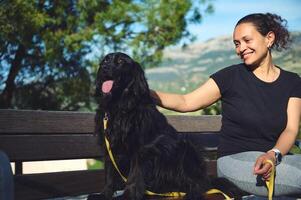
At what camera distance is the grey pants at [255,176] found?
3.21m

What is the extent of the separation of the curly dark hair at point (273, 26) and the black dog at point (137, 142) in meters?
0.88

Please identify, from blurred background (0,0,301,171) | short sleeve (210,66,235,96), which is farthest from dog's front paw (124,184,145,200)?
blurred background (0,0,301,171)

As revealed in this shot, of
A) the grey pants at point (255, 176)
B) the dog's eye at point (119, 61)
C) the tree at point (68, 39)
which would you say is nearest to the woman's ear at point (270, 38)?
the grey pants at point (255, 176)

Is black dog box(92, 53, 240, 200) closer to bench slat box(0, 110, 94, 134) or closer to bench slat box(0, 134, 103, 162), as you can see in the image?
bench slat box(0, 134, 103, 162)

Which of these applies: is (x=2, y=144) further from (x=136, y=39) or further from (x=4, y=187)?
(x=136, y=39)

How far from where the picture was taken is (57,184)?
396 centimetres

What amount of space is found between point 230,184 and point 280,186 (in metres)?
0.35

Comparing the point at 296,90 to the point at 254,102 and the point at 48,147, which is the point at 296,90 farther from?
the point at 48,147

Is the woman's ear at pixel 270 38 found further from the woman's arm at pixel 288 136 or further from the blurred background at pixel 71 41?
the blurred background at pixel 71 41

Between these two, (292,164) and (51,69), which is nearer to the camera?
(292,164)

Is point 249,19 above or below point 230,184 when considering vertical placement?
above

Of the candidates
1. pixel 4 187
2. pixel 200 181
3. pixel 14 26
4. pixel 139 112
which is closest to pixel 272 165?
pixel 200 181

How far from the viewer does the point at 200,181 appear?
346 centimetres

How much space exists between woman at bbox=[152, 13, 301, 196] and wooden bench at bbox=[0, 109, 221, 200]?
2.79ft
